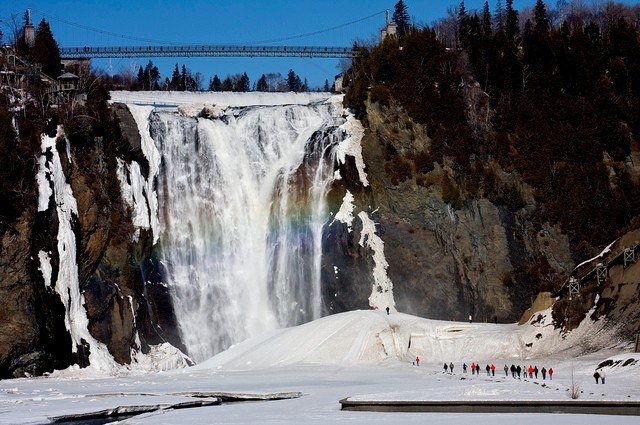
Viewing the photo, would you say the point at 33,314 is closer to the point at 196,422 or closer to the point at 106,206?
the point at 106,206

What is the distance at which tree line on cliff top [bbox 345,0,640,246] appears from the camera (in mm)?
87750

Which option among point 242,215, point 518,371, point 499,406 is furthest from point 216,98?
point 499,406

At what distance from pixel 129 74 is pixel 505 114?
182 ft

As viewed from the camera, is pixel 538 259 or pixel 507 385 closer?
pixel 507 385

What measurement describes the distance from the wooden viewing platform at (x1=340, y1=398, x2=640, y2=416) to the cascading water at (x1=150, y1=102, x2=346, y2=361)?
3206 centimetres

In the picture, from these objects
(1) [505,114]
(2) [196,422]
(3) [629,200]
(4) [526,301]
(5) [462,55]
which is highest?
(5) [462,55]

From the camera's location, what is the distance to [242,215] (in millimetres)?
87938

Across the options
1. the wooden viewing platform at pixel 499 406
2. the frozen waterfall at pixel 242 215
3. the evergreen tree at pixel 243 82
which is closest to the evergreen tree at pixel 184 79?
the evergreen tree at pixel 243 82

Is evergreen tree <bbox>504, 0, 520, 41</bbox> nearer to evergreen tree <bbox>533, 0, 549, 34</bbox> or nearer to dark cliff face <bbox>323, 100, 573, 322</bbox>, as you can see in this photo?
evergreen tree <bbox>533, 0, 549, 34</bbox>

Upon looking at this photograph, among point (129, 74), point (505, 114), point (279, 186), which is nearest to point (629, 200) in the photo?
point (505, 114)

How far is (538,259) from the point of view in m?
84.9

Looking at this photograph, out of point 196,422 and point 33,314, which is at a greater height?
point 33,314

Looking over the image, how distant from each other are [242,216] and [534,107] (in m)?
24.0

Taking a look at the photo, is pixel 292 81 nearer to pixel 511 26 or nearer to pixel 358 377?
pixel 511 26
